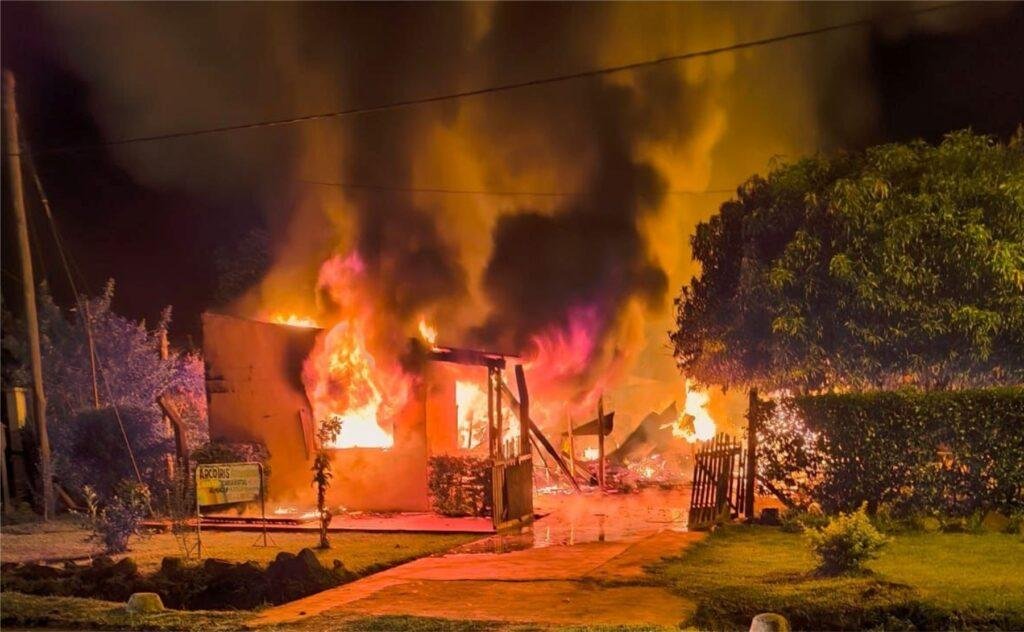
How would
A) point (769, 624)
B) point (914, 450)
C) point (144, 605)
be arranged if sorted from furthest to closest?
1. point (914, 450)
2. point (144, 605)
3. point (769, 624)

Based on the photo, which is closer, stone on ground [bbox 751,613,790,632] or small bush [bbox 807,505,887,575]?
stone on ground [bbox 751,613,790,632]

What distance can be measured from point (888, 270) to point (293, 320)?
12.3m

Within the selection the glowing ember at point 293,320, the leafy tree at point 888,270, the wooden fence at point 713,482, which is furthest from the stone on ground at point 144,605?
the glowing ember at point 293,320

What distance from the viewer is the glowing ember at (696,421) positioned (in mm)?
23036

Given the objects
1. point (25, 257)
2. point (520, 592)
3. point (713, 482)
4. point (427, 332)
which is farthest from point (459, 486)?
point (25, 257)

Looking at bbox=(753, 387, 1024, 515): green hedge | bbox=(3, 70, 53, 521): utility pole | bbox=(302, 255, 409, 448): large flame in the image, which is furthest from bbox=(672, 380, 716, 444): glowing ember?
bbox=(3, 70, 53, 521): utility pole

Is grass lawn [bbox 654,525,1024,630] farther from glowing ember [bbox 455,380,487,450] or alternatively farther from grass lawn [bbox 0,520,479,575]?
glowing ember [bbox 455,380,487,450]

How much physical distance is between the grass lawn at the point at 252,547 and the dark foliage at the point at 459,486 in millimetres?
2554

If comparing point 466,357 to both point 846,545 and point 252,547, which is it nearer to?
point 252,547

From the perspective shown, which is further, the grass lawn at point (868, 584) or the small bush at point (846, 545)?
the small bush at point (846, 545)

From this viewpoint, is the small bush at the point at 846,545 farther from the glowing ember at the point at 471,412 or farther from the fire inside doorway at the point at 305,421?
the glowing ember at the point at 471,412

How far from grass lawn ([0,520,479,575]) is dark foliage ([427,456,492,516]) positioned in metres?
2.55

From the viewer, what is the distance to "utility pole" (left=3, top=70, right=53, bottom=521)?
17344 millimetres

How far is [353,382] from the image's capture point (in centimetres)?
1833
